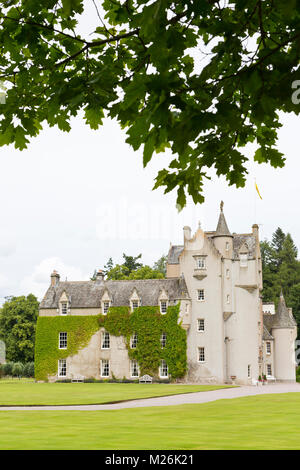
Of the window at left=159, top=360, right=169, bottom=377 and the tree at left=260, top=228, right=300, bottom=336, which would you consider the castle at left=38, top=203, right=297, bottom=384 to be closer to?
the window at left=159, top=360, right=169, bottom=377

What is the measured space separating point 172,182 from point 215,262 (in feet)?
152

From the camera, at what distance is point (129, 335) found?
5266 cm

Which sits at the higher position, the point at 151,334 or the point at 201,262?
the point at 201,262

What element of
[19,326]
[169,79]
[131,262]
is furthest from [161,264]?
[169,79]

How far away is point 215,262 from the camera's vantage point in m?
51.8

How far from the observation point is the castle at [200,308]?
50.7 metres

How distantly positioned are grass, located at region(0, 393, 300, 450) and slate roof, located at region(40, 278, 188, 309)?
32.2 m

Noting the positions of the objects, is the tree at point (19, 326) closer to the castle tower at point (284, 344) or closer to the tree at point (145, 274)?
the tree at point (145, 274)

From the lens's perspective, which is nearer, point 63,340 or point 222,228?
point 222,228

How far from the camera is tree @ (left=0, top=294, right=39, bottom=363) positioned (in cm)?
6569

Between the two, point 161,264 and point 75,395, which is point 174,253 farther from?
point 161,264

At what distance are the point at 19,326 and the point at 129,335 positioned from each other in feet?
65.2

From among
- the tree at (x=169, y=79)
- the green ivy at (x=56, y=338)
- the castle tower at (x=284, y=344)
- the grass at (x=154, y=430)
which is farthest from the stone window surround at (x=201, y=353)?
the tree at (x=169, y=79)

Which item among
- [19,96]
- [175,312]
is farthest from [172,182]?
[175,312]
